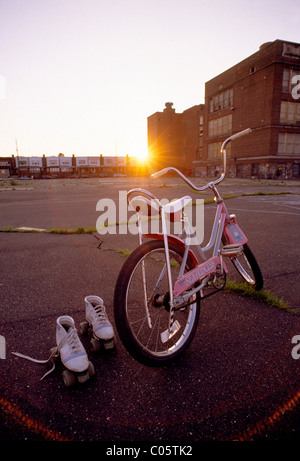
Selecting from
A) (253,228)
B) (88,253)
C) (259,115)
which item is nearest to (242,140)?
(259,115)

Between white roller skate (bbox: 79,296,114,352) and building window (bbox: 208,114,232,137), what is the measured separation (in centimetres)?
Answer: 4645

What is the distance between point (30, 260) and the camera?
163 inches

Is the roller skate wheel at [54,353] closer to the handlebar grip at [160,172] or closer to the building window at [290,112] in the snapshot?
the handlebar grip at [160,172]

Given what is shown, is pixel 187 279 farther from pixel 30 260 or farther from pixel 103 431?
pixel 30 260

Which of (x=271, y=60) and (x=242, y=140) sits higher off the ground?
(x=271, y=60)

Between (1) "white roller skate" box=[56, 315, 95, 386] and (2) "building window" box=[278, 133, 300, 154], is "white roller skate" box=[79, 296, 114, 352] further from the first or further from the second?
(2) "building window" box=[278, 133, 300, 154]

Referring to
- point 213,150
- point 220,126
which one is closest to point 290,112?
point 220,126

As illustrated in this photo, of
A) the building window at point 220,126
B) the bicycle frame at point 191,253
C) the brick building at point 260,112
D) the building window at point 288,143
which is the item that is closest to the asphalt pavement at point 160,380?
the bicycle frame at point 191,253

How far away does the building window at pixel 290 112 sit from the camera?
35562 mm

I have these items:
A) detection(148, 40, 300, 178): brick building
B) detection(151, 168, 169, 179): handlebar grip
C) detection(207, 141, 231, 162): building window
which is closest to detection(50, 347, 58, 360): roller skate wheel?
detection(151, 168, 169, 179): handlebar grip

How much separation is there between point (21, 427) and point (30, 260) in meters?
2.99

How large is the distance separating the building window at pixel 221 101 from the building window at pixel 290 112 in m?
9.62
